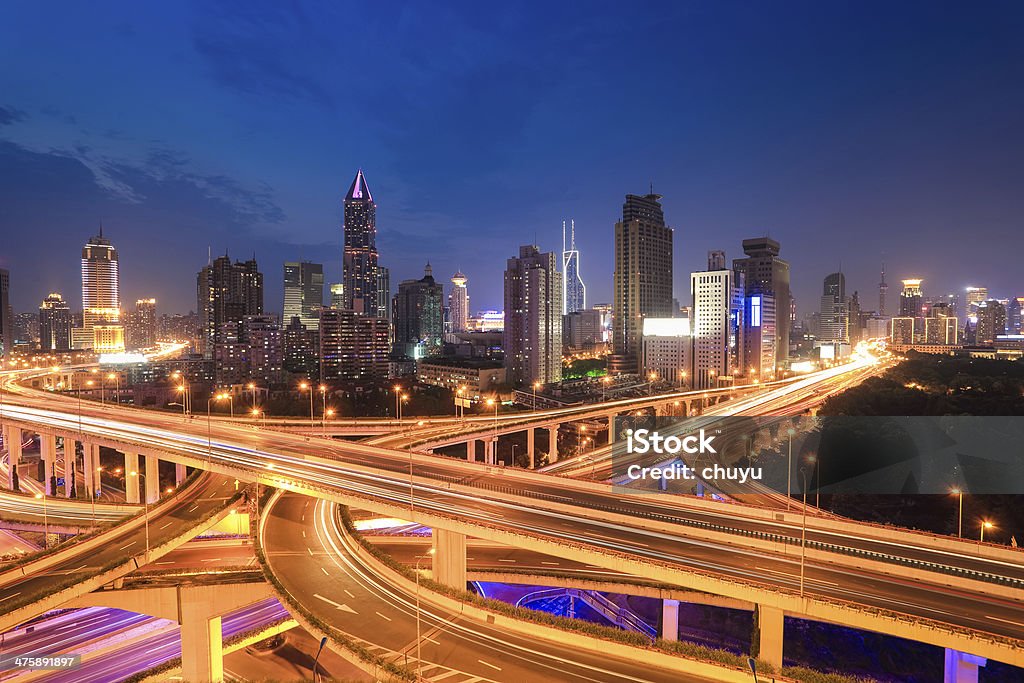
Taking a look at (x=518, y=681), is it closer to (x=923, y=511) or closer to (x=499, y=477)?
(x=499, y=477)

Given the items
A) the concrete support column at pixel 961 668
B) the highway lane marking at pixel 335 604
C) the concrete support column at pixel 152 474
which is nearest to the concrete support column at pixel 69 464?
the concrete support column at pixel 152 474

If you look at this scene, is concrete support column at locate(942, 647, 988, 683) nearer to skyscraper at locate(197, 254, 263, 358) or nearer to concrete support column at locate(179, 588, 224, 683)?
concrete support column at locate(179, 588, 224, 683)

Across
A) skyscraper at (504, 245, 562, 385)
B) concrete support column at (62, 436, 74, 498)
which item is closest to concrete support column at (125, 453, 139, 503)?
concrete support column at (62, 436, 74, 498)

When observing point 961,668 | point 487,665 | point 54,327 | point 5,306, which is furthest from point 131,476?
point 54,327

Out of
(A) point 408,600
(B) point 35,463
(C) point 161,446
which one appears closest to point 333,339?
(B) point 35,463

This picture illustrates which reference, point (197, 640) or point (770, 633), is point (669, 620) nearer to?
point (770, 633)

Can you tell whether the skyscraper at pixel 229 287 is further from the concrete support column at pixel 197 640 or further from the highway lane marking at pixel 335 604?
the highway lane marking at pixel 335 604
